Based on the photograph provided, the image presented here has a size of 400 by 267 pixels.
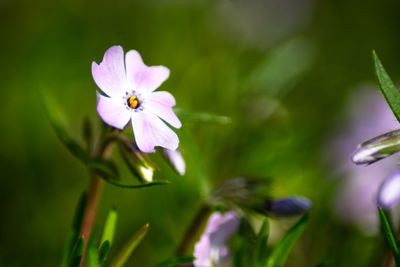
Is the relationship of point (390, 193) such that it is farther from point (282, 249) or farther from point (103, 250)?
point (103, 250)

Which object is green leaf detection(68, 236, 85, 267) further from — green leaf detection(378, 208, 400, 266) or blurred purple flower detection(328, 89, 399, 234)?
blurred purple flower detection(328, 89, 399, 234)

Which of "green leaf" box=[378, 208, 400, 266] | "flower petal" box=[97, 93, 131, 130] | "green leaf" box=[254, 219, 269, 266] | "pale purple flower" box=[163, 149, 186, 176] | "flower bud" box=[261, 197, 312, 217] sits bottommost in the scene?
"green leaf" box=[378, 208, 400, 266]

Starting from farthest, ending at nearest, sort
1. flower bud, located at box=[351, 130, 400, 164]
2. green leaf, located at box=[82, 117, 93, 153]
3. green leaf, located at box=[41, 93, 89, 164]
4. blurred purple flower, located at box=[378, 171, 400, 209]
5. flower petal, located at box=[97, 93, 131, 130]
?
green leaf, located at box=[82, 117, 93, 153] → green leaf, located at box=[41, 93, 89, 164] → blurred purple flower, located at box=[378, 171, 400, 209] → flower bud, located at box=[351, 130, 400, 164] → flower petal, located at box=[97, 93, 131, 130]

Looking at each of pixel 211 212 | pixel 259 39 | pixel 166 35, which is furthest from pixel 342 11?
pixel 211 212

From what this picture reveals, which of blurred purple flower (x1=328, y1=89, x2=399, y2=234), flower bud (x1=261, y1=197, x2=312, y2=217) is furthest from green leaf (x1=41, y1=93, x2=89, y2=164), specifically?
blurred purple flower (x1=328, y1=89, x2=399, y2=234)

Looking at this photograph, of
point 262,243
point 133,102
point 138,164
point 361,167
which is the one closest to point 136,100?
point 133,102

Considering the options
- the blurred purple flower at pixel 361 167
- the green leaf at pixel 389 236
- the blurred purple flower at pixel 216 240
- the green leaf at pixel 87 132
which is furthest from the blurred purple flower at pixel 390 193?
the blurred purple flower at pixel 361 167

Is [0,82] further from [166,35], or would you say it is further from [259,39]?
[259,39]
